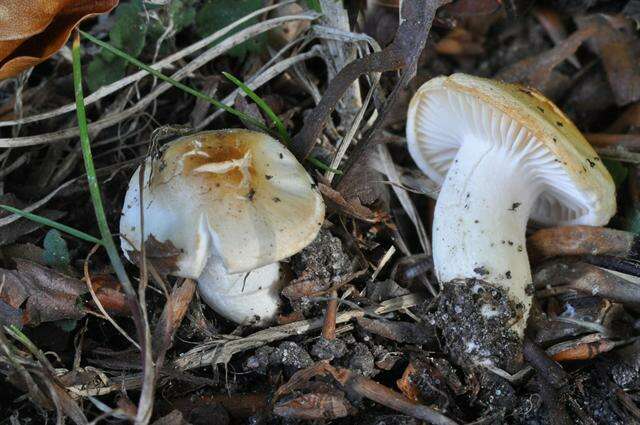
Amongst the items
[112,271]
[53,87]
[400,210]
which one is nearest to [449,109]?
[400,210]

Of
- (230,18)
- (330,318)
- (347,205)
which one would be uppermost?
(230,18)

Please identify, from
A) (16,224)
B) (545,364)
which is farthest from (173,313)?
(545,364)

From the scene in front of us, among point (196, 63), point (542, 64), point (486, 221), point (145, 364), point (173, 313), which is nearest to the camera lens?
point (145, 364)

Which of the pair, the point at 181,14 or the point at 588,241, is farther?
the point at 181,14

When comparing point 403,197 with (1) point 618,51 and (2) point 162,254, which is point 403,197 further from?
(1) point 618,51

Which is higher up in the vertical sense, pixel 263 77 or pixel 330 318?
pixel 263 77

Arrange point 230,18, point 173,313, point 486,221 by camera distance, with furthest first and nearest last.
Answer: point 230,18, point 486,221, point 173,313

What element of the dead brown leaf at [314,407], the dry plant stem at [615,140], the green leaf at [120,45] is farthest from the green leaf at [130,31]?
the dry plant stem at [615,140]
